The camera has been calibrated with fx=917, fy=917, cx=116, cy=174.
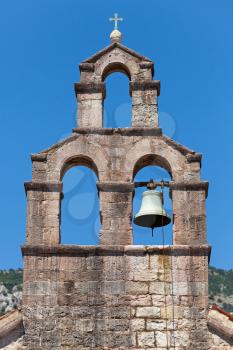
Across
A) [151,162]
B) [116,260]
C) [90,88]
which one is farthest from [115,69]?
[116,260]

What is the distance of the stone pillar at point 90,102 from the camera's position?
14.0m

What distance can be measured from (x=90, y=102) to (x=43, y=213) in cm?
207

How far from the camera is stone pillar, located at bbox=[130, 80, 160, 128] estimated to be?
14.0 meters

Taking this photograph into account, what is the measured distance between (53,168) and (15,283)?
39.2m

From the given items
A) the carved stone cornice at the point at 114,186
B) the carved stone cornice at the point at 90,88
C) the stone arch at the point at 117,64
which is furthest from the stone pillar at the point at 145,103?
the carved stone cornice at the point at 114,186

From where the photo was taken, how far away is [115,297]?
12695mm

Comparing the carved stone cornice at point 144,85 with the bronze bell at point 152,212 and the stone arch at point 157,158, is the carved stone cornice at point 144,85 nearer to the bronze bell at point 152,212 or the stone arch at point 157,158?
the stone arch at point 157,158

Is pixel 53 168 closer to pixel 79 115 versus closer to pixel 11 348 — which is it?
pixel 79 115

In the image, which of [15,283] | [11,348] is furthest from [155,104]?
[15,283]

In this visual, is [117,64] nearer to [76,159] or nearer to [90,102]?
[90,102]

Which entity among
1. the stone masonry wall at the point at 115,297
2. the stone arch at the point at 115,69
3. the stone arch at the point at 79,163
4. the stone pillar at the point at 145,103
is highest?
the stone arch at the point at 115,69

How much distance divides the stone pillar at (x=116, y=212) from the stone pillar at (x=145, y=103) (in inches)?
45.5

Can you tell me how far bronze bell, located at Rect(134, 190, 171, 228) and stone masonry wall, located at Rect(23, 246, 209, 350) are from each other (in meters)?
0.70

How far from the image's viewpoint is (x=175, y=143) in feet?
45.1
